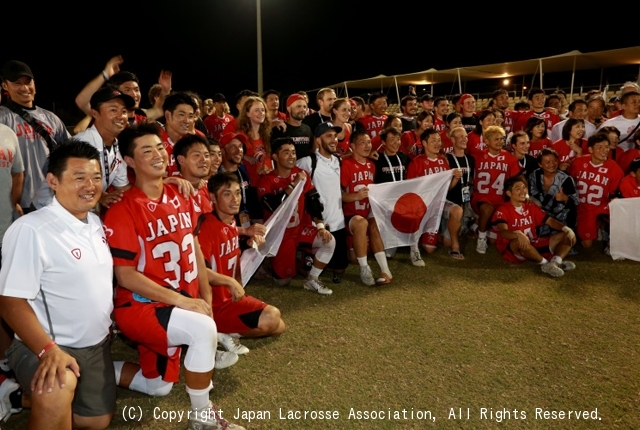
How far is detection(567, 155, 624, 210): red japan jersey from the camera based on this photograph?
705cm

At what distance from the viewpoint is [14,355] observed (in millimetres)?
2730

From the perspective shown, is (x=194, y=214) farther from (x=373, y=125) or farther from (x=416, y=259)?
(x=373, y=125)

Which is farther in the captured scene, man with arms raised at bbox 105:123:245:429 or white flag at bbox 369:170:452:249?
white flag at bbox 369:170:452:249

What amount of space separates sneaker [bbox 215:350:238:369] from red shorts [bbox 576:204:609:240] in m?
5.95

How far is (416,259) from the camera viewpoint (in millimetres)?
6352

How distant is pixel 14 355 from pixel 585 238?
7.48 metres

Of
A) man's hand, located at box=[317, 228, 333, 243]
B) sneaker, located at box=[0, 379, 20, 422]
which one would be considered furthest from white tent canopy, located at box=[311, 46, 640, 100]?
sneaker, located at box=[0, 379, 20, 422]

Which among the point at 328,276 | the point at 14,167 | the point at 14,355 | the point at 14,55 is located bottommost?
the point at 328,276

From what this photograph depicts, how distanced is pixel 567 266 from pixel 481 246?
1209 mm

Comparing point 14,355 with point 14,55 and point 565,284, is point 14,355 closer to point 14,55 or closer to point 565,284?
point 565,284

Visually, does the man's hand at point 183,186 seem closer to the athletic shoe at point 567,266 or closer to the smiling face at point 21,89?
the smiling face at point 21,89

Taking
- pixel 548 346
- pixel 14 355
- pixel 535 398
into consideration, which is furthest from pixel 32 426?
pixel 548 346

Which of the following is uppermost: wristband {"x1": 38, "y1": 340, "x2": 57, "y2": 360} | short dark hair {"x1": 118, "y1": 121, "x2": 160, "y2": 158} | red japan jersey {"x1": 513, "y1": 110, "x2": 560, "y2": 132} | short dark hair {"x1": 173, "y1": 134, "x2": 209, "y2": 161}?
short dark hair {"x1": 118, "y1": 121, "x2": 160, "y2": 158}

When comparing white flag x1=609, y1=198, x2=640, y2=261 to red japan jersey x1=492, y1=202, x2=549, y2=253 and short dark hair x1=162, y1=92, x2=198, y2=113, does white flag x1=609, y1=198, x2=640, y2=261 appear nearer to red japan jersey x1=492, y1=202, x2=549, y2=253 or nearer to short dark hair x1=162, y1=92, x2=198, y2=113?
red japan jersey x1=492, y1=202, x2=549, y2=253
